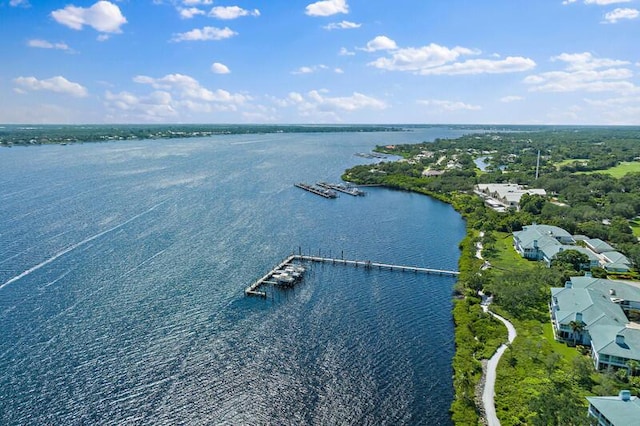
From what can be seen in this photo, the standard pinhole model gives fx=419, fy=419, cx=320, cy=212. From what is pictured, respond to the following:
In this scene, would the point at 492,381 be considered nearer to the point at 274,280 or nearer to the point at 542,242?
the point at 274,280

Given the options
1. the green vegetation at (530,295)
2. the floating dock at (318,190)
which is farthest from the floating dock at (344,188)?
the green vegetation at (530,295)

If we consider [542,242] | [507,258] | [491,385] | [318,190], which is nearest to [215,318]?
[491,385]

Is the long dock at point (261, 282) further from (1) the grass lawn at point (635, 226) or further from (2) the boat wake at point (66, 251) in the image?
(1) the grass lawn at point (635, 226)

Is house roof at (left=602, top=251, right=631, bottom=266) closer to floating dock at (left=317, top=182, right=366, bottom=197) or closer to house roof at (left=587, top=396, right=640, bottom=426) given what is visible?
house roof at (left=587, top=396, right=640, bottom=426)

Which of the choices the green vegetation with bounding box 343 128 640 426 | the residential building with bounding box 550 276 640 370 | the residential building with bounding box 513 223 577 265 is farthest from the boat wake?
the residential building with bounding box 513 223 577 265

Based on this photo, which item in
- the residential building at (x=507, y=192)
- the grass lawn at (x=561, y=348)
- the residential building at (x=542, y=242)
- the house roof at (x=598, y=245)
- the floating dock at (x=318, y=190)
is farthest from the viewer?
the floating dock at (x=318, y=190)

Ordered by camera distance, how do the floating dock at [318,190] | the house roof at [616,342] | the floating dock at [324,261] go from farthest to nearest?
1. the floating dock at [318,190]
2. the floating dock at [324,261]
3. the house roof at [616,342]

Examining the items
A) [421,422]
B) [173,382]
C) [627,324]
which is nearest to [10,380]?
[173,382]
